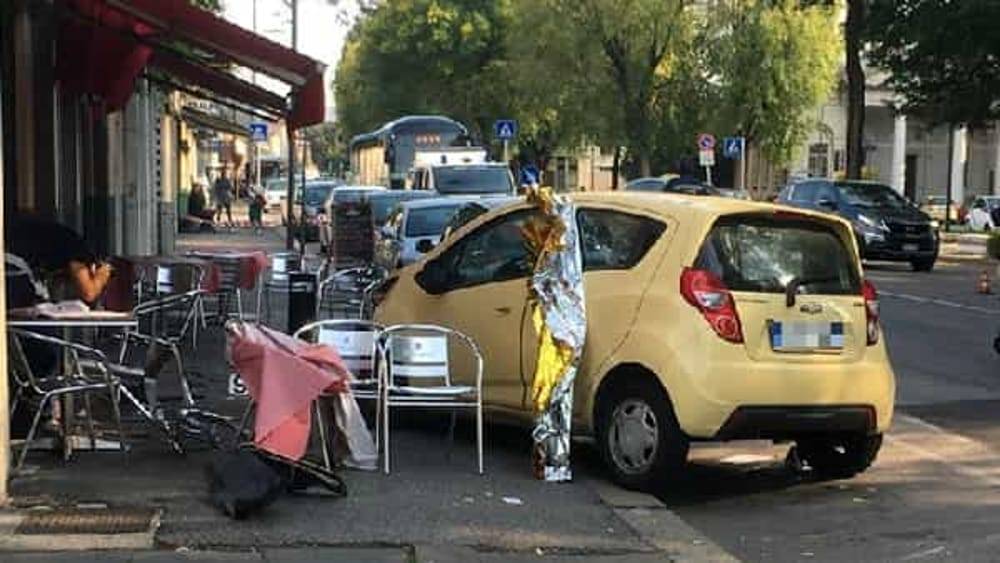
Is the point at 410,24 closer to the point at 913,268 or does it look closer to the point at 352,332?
the point at 913,268

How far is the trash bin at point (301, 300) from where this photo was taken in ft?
40.8

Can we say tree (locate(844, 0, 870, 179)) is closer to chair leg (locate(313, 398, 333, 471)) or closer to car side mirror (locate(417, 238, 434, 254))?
car side mirror (locate(417, 238, 434, 254))

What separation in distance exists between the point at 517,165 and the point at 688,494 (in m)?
53.4

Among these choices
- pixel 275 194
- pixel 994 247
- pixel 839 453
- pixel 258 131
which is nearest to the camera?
pixel 839 453

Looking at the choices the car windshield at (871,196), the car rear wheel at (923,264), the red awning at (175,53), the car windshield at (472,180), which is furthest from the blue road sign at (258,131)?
the red awning at (175,53)

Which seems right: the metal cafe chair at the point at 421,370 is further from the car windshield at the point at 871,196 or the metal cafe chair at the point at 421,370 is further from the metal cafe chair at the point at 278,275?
the car windshield at the point at 871,196

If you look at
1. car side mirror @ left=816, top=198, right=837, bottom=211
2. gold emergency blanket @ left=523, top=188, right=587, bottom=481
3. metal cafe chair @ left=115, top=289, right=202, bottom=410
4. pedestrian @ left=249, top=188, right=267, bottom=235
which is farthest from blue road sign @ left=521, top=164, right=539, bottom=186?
pedestrian @ left=249, top=188, right=267, bottom=235

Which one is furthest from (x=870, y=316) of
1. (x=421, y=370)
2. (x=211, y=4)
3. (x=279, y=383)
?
(x=211, y=4)

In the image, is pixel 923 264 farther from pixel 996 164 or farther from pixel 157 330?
pixel 996 164

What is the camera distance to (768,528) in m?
7.48

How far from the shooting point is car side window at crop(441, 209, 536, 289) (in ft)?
29.3

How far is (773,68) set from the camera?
43469 mm

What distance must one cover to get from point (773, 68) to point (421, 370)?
37.0m

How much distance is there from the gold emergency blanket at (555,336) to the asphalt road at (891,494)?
2.28ft
